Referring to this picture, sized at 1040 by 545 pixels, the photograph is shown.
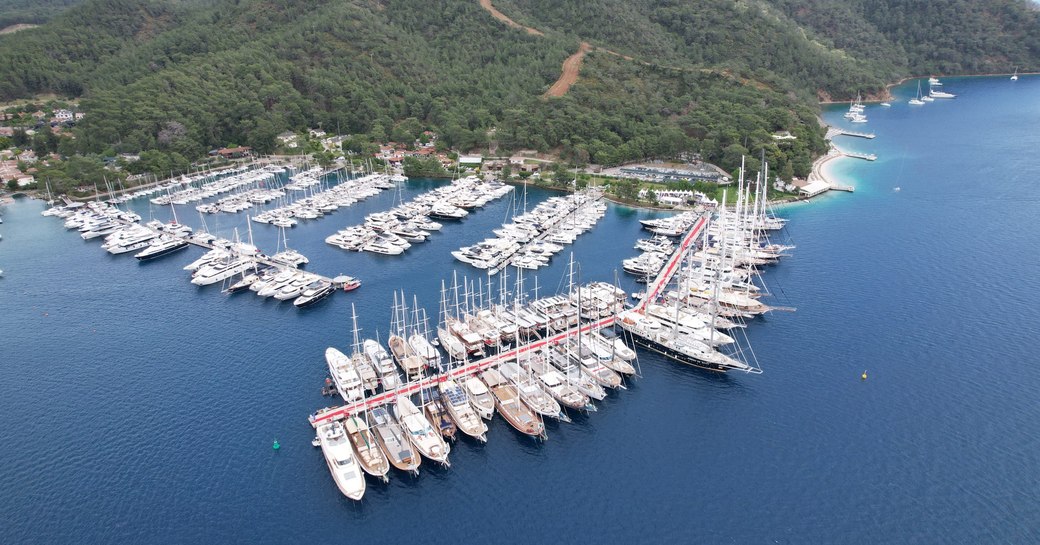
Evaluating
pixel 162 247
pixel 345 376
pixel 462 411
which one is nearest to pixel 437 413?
pixel 462 411

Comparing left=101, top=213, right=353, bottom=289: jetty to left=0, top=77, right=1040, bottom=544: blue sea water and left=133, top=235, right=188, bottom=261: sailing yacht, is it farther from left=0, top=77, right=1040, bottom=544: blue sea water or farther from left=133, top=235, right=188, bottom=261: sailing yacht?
left=0, top=77, right=1040, bottom=544: blue sea water

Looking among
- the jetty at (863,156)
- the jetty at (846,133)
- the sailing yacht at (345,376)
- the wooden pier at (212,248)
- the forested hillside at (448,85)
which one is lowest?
the sailing yacht at (345,376)

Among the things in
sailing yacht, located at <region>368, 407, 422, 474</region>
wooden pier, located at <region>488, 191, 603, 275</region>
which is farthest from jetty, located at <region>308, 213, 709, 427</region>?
wooden pier, located at <region>488, 191, 603, 275</region>

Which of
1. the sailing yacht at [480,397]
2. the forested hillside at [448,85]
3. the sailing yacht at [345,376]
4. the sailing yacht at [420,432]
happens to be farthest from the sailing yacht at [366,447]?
the forested hillside at [448,85]

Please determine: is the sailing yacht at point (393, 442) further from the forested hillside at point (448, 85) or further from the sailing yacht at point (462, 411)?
the forested hillside at point (448, 85)

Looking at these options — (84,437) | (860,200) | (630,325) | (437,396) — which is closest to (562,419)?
(437,396)
